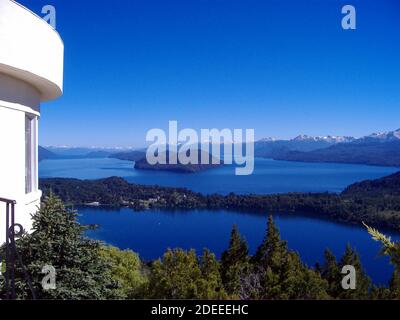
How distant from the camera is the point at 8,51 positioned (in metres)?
4.73

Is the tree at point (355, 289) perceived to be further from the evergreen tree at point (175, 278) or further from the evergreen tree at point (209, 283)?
the evergreen tree at point (175, 278)

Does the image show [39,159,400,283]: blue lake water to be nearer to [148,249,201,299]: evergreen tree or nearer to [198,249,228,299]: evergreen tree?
[198,249,228,299]: evergreen tree

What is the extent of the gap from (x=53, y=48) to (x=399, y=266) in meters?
5.16

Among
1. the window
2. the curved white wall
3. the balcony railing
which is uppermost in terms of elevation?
the curved white wall

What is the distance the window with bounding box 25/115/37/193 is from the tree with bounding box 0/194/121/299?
1.00 metres

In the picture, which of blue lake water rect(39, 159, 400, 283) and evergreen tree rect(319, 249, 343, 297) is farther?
blue lake water rect(39, 159, 400, 283)

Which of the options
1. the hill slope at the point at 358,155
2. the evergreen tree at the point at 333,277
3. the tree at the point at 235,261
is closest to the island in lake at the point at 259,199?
the evergreen tree at the point at 333,277

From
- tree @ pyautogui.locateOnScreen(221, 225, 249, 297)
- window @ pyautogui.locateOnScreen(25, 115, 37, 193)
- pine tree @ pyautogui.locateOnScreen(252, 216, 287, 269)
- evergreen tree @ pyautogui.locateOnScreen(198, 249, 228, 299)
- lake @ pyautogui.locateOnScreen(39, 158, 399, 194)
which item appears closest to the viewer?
window @ pyautogui.locateOnScreen(25, 115, 37, 193)

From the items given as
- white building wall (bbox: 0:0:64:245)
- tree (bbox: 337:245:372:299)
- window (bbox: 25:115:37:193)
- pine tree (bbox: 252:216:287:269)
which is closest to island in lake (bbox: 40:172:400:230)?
tree (bbox: 337:245:372:299)

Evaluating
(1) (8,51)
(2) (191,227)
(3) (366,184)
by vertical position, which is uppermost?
(1) (8,51)

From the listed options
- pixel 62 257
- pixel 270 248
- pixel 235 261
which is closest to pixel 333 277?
pixel 270 248

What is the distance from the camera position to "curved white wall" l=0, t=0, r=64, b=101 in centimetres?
471
